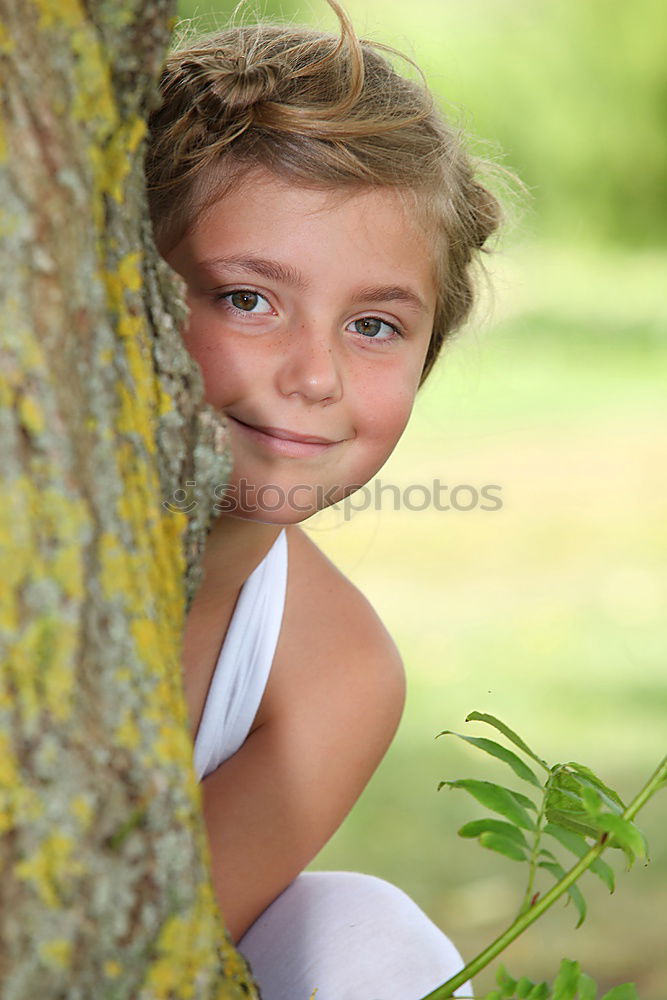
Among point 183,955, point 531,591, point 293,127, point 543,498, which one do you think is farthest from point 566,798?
point 543,498

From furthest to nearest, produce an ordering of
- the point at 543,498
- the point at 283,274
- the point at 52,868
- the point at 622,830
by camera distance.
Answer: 1. the point at 543,498
2. the point at 283,274
3. the point at 622,830
4. the point at 52,868

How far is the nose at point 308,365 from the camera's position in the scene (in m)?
1.12

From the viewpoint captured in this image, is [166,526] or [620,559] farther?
[620,559]

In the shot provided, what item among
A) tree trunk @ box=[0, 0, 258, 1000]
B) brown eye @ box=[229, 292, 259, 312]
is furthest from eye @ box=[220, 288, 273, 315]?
tree trunk @ box=[0, 0, 258, 1000]

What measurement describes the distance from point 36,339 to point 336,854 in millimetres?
2312

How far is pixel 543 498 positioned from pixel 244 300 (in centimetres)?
439

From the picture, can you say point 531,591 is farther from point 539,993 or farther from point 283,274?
point 539,993

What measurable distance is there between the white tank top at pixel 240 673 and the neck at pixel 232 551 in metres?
0.02

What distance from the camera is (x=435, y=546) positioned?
4949mm

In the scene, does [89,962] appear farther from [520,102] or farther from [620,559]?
[520,102]

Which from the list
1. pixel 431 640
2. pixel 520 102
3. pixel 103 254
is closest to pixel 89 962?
pixel 103 254

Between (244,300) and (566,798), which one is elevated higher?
(244,300)

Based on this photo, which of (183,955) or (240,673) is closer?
(183,955)

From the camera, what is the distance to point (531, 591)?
174 inches
